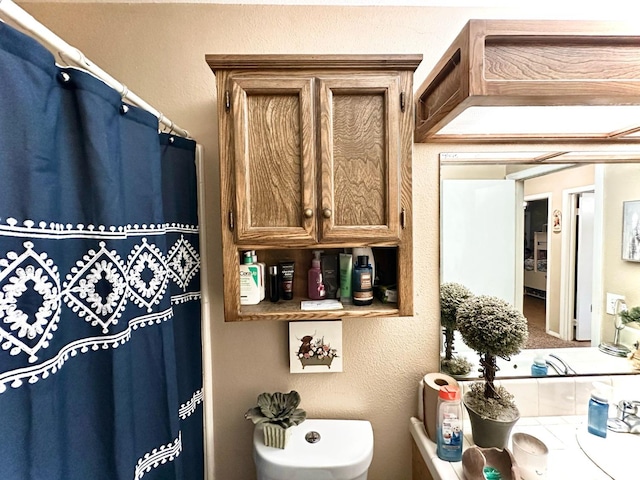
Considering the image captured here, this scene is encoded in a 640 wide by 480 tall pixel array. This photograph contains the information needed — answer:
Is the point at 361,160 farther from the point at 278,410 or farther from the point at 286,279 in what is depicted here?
the point at 278,410

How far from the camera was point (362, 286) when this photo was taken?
105 cm

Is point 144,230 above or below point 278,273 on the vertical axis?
above

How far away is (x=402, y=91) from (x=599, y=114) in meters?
0.61

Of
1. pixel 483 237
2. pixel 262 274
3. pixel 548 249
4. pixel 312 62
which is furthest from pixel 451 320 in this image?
pixel 312 62

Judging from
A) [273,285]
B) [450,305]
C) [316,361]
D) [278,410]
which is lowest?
[278,410]

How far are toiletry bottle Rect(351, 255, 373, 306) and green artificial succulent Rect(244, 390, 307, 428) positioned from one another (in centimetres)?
47

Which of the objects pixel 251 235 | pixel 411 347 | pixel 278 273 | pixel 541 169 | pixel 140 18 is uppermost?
pixel 140 18

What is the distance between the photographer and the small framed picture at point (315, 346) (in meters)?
1.22

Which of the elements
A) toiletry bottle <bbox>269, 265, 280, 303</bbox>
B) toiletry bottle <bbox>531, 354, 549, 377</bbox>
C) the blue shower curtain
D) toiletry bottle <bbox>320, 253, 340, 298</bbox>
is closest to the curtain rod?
the blue shower curtain

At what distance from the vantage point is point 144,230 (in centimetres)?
79

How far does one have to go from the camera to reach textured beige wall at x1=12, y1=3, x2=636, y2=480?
1.18m

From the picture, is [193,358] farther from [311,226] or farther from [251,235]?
[311,226]

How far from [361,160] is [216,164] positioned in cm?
60

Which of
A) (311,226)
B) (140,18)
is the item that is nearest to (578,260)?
(311,226)
